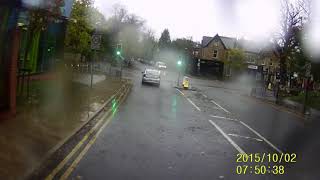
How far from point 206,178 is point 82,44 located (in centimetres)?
3967

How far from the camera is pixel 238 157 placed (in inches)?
426

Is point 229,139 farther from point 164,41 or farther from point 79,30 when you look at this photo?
point 164,41

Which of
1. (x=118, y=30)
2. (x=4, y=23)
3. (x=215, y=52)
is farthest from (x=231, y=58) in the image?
(x=4, y=23)

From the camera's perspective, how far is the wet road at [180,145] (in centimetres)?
870

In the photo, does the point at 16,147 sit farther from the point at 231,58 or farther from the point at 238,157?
the point at 231,58

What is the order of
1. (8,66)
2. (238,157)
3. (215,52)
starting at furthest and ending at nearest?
(215,52) → (8,66) → (238,157)

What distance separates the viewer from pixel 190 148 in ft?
37.6

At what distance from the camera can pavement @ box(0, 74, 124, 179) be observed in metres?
8.24
